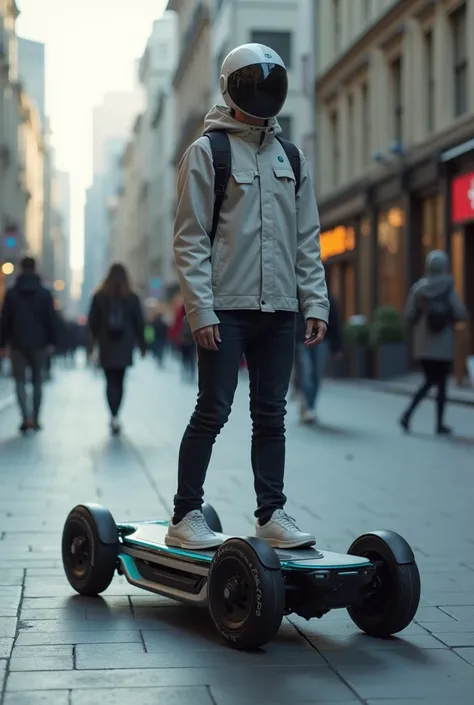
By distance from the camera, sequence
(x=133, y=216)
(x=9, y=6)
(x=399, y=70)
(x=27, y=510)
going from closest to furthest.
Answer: (x=27, y=510)
(x=399, y=70)
(x=9, y=6)
(x=133, y=216)

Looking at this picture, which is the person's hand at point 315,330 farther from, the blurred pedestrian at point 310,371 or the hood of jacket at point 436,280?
the blurred pedestrian at point 310,371

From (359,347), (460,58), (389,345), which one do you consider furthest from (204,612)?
(359,347)

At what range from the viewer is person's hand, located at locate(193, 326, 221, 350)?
4902mm

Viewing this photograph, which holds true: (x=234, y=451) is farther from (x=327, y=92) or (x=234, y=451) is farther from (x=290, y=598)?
(x=327, y=92)

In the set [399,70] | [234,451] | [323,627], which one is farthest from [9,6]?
[323,627]

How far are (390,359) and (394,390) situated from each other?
3.33 metres

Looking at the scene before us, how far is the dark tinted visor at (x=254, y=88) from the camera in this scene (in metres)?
5.00

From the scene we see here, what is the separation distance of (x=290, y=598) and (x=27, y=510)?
3723 millimetres

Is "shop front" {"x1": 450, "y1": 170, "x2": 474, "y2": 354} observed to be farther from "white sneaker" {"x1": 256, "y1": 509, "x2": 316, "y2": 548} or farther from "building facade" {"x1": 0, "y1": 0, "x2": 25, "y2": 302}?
"building facade" {"x1": 0, "y1": 0, "x2": 25, "y2": 302}

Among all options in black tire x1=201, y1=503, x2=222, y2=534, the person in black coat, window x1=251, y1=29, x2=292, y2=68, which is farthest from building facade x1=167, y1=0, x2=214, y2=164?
black tire x1=201, y1=503, x2=222, y2=534

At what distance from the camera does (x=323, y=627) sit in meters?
4.87

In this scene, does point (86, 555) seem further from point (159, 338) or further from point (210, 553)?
point (159, 338)

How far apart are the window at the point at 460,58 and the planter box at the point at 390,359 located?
15.0 ft

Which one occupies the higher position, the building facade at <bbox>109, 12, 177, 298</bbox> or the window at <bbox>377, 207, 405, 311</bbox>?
the building facade at <bbox>109, 12, 177, 298</bbox>
